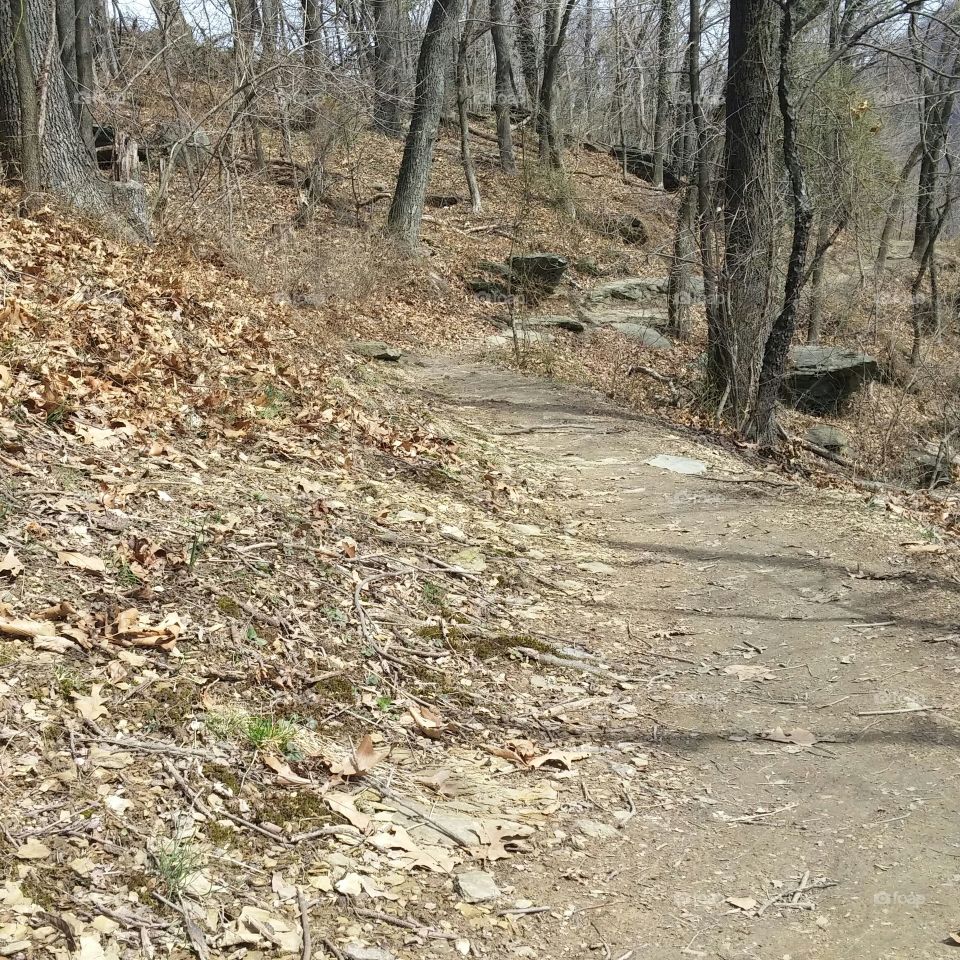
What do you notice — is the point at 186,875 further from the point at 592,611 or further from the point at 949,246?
the point at 949,246

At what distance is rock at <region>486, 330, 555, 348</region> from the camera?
1522 cm

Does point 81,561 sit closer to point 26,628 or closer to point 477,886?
point 26,628

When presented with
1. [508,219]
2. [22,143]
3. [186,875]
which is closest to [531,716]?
[186,875]

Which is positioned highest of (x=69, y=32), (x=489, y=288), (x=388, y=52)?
(x=388, y=52)

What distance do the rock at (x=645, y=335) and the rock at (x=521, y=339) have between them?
150 cm

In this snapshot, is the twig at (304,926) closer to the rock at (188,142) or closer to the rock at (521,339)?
the rock at (188,142)

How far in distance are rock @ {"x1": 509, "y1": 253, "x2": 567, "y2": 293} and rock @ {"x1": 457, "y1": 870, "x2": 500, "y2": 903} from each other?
15243mm

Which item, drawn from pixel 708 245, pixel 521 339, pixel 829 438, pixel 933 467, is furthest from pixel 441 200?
pixel 933 467

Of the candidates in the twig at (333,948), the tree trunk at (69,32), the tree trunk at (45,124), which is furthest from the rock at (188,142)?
the twig at (333,948)

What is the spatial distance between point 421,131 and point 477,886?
15.8m

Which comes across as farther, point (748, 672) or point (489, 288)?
point (489, 288)

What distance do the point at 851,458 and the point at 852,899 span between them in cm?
980

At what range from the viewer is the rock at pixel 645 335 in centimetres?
1611

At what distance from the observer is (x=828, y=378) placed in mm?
15398
